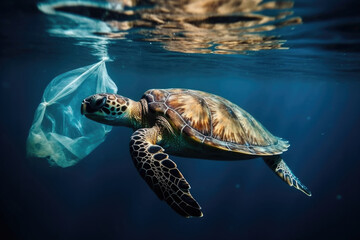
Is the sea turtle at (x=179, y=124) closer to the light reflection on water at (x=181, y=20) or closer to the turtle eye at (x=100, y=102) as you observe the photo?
the turtle eye at (x=100, y=102)

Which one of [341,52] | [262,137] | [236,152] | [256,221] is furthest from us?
[256,221]

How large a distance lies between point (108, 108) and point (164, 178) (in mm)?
1745

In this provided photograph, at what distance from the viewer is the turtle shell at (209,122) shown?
325 cm

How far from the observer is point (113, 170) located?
57.5ft

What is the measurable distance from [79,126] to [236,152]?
4450 millimetres

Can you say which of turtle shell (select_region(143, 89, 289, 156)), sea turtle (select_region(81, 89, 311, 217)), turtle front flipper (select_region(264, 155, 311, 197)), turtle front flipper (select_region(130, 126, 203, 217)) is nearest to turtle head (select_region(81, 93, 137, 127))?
sea turtle (select_region(81, 89, 311, 217))

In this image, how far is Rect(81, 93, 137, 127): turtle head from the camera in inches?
128

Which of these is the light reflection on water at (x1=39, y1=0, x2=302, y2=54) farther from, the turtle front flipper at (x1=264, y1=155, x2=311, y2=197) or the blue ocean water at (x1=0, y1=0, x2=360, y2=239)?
the turtle front flipper at (x1=264, y1=155, x2=311, y2=197)

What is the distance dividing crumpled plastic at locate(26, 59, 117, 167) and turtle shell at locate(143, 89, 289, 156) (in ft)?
9.45

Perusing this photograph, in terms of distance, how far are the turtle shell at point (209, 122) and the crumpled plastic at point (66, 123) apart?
2.88 metres

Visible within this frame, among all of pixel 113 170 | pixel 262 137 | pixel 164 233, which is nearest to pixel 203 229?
pixel 164 233

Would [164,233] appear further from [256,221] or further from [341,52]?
[341,52]

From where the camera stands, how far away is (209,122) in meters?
3.50

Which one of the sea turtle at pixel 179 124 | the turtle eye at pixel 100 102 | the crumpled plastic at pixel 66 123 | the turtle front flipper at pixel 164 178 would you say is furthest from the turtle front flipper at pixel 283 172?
the crumpled plastic at pixel 66 123
